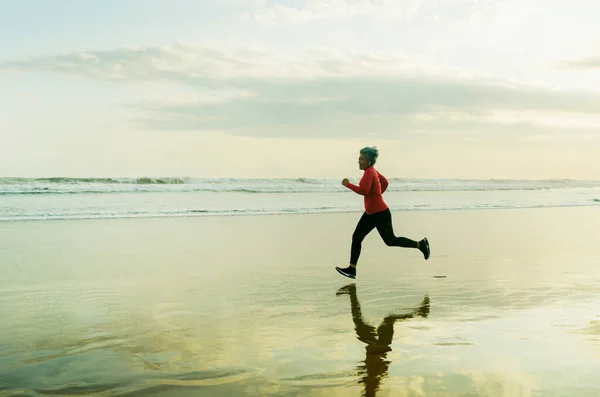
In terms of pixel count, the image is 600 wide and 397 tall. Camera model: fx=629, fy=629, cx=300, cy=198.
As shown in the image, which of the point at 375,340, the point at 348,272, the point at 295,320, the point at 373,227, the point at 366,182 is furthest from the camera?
the point at 373,227

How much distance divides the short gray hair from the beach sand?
168 cm

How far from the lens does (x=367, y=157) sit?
28.9 ft

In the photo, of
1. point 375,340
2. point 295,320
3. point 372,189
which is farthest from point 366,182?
point 375,340

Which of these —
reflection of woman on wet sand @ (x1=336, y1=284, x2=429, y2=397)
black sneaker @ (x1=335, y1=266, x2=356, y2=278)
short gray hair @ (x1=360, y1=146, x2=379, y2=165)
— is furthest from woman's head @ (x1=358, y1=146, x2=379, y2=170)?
reflection of woman on wet sand @ (x1=336, y1=284, x2=429, y2=397)

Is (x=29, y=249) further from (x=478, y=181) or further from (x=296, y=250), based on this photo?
(x=478, y=181)

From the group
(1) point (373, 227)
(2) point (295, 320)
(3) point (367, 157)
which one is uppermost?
(3) point (367, 157)

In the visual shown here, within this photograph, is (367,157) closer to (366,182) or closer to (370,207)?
(366,182)

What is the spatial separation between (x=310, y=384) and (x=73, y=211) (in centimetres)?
1860

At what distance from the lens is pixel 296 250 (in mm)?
11930

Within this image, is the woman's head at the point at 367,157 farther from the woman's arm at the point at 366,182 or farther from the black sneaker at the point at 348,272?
the black sneaker at the point at 348,272

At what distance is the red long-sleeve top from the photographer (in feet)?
28.5

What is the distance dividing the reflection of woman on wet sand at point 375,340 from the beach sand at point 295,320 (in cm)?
2

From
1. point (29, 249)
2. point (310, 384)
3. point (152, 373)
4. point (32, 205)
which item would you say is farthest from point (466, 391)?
point (32, 205)

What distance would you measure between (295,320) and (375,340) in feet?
3.46
